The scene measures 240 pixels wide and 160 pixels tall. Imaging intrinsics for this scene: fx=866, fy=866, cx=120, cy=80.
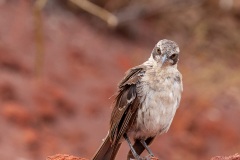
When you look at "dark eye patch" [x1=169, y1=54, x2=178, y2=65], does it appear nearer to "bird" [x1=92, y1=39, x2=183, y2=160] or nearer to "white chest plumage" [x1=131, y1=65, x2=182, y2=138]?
"bird" [x1=92, y1=39, x2=183, y2=160]

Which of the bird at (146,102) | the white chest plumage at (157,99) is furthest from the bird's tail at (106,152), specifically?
the white chest plumage at (157,99)

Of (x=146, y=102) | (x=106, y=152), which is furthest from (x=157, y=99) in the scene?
(x=106, y=152)

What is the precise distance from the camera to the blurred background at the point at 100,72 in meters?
15.0

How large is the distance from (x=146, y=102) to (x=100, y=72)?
8913mm

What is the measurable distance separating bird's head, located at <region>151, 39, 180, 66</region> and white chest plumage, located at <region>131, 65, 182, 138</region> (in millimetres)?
97

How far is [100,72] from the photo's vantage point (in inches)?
675

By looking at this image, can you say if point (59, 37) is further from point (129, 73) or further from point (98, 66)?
point (129, 73)

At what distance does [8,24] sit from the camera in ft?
56.1

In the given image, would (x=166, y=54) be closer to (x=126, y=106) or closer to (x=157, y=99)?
(x=157, y=99)

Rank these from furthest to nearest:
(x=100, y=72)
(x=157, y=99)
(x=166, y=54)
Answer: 1. (x=100, y=72)
2. (x=166, y=54)
3. (x=157, y=99)

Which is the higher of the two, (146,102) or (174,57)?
(174,57)

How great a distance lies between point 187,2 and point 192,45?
100 cm

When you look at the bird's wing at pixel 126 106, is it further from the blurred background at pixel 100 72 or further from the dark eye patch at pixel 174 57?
the blurred background at pixel 100 72

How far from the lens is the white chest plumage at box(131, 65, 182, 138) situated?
8.24 metres
